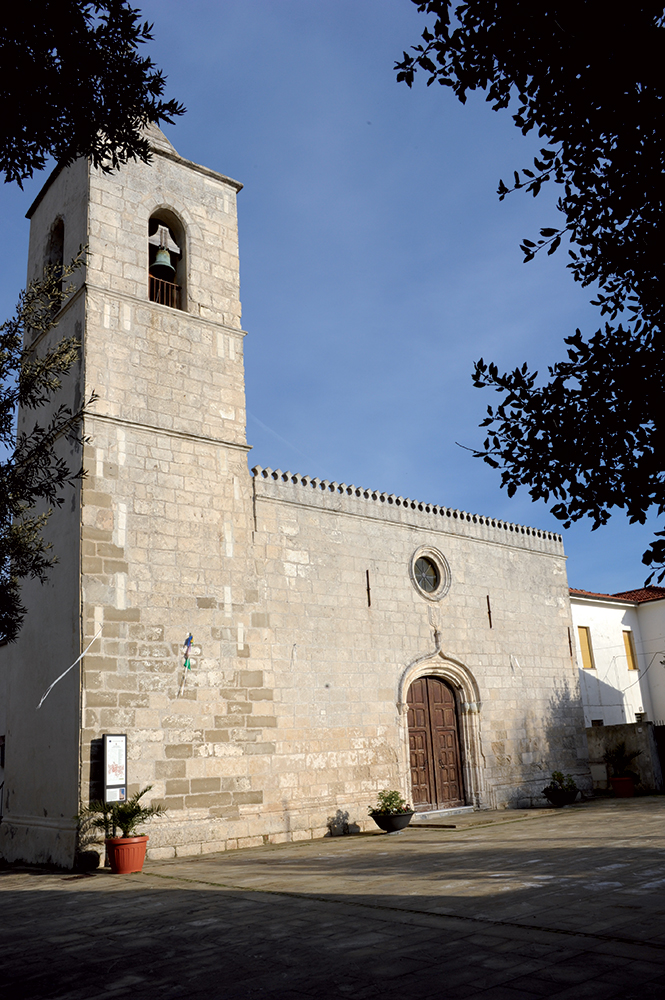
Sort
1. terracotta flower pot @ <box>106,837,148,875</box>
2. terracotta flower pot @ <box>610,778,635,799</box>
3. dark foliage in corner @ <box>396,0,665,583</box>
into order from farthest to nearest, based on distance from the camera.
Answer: terracotta flower pot @ <box>610,778,635,799</box>
terracotta flower pot @ <box>106,837,148,875</box>
dark foliage in corner @ <box>396,0,665,583</box>

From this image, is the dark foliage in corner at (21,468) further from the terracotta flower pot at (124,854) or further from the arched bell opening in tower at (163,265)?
the arched bell opening in tower at (163,265)

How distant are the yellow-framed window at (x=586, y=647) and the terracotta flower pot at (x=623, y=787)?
5.04 m

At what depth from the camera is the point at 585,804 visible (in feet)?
58.9

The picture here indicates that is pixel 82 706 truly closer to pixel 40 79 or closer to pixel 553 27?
pixel 40 79

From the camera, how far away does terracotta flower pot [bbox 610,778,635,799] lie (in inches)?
760

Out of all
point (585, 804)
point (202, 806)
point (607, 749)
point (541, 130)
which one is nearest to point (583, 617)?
point (607, 749)

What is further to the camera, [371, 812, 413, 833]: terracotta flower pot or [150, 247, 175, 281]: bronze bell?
[150, 247, 175, 281]: bronze bell

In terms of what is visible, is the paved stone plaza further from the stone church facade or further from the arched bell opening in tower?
the arched bell opening in tower

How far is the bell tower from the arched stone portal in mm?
4785

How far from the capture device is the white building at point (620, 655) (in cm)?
2427

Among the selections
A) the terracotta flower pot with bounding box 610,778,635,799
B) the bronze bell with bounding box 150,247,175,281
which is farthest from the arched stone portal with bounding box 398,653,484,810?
the bronze bell with bounding box 150,247,175,281

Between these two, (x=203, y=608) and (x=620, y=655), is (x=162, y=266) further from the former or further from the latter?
(x=620, y=655)

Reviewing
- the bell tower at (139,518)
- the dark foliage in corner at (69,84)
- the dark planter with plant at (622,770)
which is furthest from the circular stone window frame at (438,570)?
the dark foliage in corner at (69,84)

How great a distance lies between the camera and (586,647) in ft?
80.3
